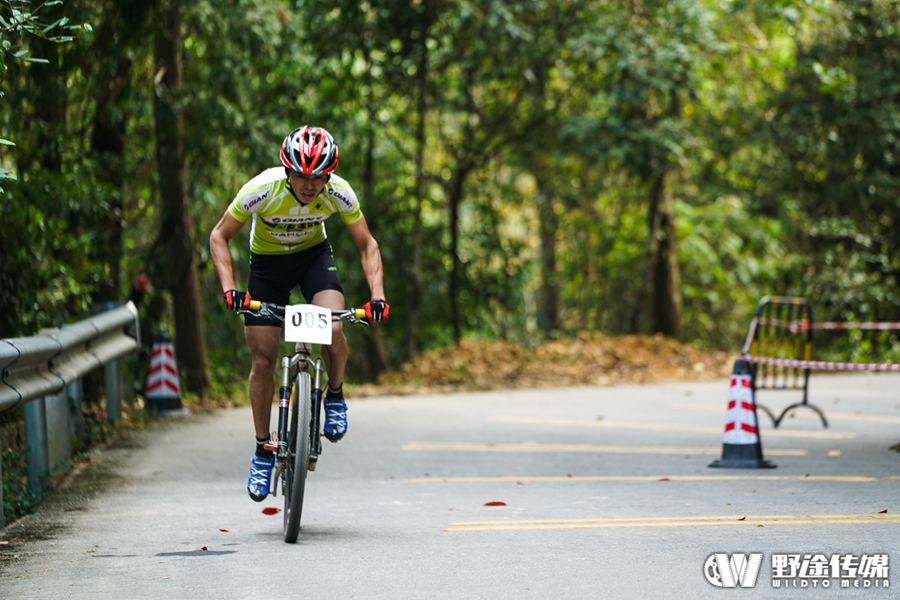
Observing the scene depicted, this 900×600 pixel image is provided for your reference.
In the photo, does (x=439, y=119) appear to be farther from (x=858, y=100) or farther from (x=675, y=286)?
(x=858, y=100)

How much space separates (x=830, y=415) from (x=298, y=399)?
30.6 feet

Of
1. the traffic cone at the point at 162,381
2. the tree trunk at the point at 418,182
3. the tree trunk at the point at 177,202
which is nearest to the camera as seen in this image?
the traffic cone at the point at 162,381

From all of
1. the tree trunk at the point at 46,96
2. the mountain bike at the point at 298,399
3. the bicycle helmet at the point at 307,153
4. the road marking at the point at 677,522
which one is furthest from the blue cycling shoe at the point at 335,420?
the tree trunk at the point at 46,96

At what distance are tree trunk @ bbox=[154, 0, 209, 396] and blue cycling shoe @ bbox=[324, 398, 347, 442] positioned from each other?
28.4ft

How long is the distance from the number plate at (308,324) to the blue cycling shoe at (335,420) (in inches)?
24.5

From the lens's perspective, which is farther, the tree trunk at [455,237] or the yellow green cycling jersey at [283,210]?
the tree trunk at [455,237]

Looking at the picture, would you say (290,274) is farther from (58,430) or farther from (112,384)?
(112,384)

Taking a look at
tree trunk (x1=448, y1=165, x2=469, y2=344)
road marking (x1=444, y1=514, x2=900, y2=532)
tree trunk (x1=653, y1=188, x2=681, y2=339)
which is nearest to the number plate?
road marking (x1=444, y1=514, x2=900, y2=532)

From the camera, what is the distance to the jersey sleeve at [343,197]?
7.17 metres

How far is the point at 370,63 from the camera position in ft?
68.2

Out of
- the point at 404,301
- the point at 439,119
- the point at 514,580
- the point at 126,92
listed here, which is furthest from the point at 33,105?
the point at 404,301

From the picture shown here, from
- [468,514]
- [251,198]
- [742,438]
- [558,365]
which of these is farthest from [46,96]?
[558,365]

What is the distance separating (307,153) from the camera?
22.2ft

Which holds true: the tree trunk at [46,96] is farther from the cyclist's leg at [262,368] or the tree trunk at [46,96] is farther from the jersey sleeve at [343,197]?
the cyclist's leg at [262,368]
